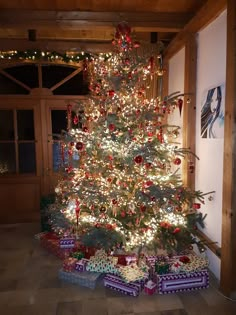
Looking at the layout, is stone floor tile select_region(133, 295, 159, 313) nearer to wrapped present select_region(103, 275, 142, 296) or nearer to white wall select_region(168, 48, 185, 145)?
wrapped present select_region(103, 275, 142, 296)

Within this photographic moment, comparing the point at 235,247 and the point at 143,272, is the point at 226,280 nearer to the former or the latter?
the point at 235,247

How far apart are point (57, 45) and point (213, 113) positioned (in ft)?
7.09

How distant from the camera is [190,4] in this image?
105 inches

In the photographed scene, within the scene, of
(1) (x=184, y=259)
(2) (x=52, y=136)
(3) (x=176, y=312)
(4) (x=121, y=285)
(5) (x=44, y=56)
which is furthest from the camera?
(2) (x=52, y=136)

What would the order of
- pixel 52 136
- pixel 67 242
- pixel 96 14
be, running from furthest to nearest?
1. pixel 52 136
2. pixel 67 242
3. pixel 96 14

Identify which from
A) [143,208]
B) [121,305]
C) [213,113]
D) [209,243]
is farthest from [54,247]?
[213,113]

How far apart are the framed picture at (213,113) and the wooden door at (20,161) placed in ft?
7.88

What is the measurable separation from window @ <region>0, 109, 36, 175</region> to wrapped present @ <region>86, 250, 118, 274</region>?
2.05 meters

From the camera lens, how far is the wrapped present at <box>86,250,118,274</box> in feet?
7.86

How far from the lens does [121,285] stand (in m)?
2.24

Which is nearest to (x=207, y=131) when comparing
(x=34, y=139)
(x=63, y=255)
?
(x=63, y=255)

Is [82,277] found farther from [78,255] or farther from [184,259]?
[184,259]

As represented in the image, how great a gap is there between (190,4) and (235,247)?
229cm

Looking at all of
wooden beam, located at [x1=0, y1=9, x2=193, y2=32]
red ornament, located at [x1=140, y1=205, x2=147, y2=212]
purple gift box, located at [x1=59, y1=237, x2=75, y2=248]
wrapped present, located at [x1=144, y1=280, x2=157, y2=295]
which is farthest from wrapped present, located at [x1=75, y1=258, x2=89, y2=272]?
wooden beam, located at [x1=0, y1=9, x2=193, y2=32]
